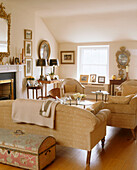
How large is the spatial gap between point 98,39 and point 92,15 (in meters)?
1.34

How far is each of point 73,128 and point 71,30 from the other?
6.33 metres

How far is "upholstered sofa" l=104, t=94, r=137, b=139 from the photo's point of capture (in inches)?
182

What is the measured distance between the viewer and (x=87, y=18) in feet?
27.6

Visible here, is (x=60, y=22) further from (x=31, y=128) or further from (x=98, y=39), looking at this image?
(x=31, y=128)

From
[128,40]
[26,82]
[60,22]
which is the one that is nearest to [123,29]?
[128,40]

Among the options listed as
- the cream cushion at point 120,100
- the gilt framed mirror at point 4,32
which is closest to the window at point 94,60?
the gilt framed mirror at point 4,32

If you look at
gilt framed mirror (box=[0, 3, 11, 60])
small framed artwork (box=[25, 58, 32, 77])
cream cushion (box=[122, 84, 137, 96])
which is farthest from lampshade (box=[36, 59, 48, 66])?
cream cushion (box=[122, 84, 137, 96])

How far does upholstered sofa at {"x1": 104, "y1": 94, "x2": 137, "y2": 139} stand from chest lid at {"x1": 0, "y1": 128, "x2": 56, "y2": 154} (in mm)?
1689

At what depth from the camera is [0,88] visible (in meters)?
7.20

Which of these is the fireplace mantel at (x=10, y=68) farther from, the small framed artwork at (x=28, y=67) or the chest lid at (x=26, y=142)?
the chest lid at (x=26, y=142)

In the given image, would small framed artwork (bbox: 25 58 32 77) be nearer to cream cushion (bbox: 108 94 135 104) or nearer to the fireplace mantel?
the fireplace mantel

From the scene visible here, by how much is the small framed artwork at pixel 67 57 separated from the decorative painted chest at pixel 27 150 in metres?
6.72

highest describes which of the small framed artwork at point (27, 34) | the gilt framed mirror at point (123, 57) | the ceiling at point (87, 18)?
the ceiling at point (87, 18)

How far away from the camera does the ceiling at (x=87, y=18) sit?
6871mm
